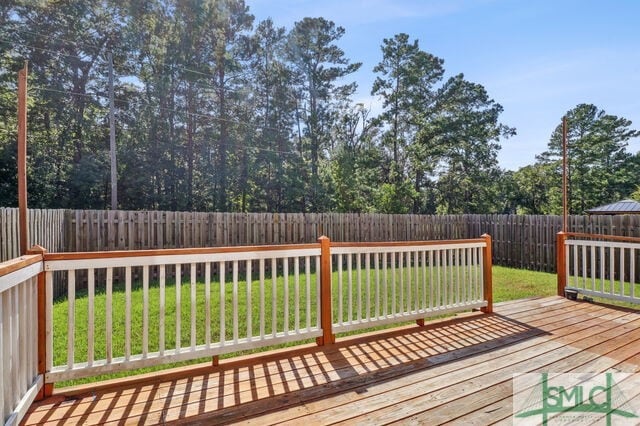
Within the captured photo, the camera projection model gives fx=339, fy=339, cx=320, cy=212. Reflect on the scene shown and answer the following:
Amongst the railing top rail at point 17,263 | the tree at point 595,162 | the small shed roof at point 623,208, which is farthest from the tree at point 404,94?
the railing top rail at point 17,263

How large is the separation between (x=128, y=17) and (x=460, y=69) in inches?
636

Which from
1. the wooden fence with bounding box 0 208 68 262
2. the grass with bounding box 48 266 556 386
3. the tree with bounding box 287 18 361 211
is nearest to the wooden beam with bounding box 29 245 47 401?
the grass with bounding box 48 266 556 386

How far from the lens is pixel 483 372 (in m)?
2.42

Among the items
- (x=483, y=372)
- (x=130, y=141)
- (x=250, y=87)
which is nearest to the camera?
(x=483, y=372)

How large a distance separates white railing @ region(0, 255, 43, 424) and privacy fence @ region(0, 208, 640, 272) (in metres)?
2.41

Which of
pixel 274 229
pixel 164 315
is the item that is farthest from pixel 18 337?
pixel 274 229

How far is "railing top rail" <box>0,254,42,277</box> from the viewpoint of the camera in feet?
4.75

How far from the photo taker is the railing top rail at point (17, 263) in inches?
57.0

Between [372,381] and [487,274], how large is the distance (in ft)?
7.44

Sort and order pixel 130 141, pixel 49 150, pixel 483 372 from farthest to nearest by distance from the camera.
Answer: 1. pixel 130 141
2. pixel 49 150
3. pixel 483 372

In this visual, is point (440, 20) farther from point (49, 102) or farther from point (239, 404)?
point (49, 102)

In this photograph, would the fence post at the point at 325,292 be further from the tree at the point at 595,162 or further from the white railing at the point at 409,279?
the tree at the point at 595,162

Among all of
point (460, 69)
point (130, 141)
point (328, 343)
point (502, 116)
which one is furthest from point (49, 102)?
point (502, 116)

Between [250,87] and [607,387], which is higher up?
[250,87]
